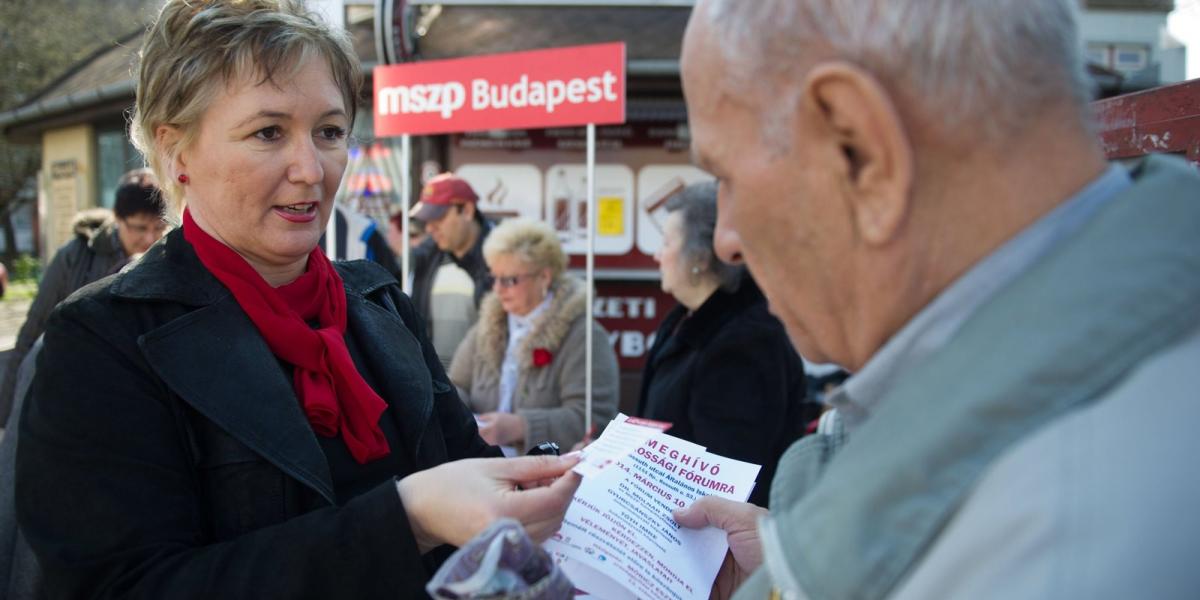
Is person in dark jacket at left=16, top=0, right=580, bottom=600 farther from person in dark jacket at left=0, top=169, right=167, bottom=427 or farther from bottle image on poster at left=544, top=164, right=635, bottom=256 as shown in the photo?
bottle image on poster at left=544, top=164, right=635, bottom=256

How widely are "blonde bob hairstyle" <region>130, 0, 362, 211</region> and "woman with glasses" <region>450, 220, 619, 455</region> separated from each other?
2.44 meters

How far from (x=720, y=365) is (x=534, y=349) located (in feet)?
4.17

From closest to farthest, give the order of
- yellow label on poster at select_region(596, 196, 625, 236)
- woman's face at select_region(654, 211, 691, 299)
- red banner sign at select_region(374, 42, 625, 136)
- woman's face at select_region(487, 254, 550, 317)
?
woman's face at select_region(654, 211, 691, 299) → woman's face at select_region(487, 254, 550, 317) → red banner sign at select_region(374, 42, 625, 136) → yellow label on poster at select_region(596, 196, 625, 236)

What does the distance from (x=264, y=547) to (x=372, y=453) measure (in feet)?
1.04

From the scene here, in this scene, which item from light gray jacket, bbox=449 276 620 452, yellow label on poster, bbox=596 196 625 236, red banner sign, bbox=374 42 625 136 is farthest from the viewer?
yellow label on poster, bbox=596 196 625 236

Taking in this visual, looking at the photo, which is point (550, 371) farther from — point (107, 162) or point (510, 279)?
point (107, 162)

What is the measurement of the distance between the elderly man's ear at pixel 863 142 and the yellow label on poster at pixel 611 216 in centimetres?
685

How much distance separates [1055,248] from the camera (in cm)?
71

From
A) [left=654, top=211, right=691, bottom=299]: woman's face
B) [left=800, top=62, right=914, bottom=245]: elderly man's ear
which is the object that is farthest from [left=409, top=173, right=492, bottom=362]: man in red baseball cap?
[left=800, top=62, right=914, bottom=245]: elderly man's ear

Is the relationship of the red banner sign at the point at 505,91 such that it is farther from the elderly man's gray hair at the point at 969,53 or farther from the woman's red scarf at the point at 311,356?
the elderly man's gray hair at the point at 969,53

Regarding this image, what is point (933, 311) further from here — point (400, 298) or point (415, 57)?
point (415, 57)

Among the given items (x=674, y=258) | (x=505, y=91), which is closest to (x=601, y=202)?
(x=505, y=91)

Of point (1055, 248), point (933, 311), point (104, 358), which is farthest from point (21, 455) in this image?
point (1055, 248)

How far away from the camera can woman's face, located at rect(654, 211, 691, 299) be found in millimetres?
3273
